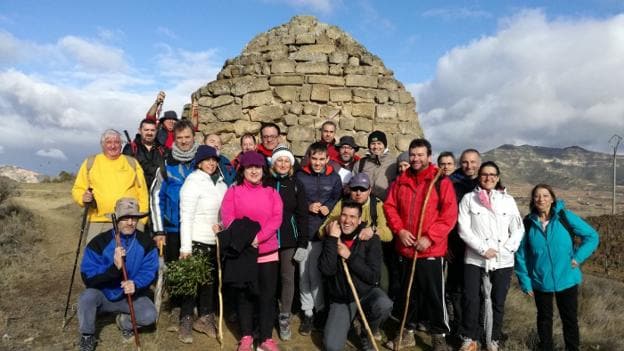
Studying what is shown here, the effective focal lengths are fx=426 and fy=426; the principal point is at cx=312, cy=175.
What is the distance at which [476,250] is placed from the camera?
434 cm

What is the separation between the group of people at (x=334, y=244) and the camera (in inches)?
170

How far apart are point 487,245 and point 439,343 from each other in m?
1.15

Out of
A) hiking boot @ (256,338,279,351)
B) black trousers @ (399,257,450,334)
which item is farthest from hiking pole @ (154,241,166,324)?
black trousers @ (399,257,450,334)

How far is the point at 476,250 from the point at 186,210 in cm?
302

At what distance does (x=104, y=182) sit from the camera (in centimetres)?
486

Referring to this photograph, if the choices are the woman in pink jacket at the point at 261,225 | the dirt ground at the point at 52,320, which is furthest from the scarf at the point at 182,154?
the dirt ground at the point at 52,320

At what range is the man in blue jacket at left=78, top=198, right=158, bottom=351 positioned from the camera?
4313mm

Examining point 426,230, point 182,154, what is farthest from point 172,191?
point 426,230

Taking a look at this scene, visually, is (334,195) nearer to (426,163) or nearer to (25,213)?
(426,163)

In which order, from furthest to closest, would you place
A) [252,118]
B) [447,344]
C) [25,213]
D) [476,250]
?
[25,213], [252,118], [447,344], [476,250]

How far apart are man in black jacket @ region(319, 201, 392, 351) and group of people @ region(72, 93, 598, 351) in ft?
0.04

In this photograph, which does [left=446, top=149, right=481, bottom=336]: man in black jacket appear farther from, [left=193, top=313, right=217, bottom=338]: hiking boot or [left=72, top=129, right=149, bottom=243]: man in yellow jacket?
[left=72, top=129, right=149, bottom=243]: man in yellow jacket

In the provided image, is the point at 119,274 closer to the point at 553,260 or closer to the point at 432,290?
the point at 432,290

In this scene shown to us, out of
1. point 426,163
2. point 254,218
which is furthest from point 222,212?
point 426,163
